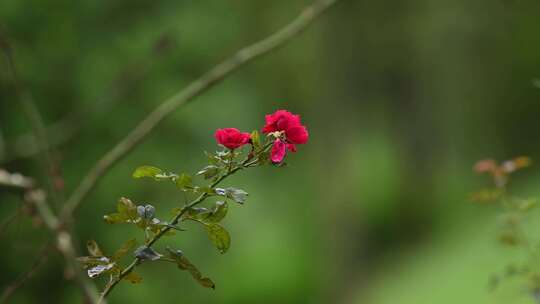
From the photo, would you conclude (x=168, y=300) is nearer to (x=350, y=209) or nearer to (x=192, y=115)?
(x=192, y=115)

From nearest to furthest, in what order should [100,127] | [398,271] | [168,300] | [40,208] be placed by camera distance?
1. [40,208]
2. [100,127]
3. [168,300]
4. [398,271]


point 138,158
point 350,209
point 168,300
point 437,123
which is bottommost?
point 168,300

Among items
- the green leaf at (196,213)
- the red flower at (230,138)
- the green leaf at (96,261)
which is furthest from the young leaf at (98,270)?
the red flower at (230,138)

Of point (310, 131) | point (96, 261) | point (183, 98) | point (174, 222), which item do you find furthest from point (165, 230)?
point (310, 131)

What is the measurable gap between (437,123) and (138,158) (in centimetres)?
1106

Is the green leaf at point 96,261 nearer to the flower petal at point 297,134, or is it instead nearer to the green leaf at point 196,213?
the green leaf at point 196,213

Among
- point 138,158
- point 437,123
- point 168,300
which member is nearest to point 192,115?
point 138,158

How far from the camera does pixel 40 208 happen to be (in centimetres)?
101

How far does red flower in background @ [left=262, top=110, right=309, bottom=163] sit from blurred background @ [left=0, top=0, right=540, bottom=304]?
0.35 metres

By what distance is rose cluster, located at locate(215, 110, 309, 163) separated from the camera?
1.17 metres

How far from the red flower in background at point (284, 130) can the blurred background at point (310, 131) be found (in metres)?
0.35

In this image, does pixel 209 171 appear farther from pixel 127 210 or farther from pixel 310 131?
pixel 310 131

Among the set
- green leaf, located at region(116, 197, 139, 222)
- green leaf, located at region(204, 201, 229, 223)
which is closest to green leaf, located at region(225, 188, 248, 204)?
green leaf, located at region(204, 201, 229, 223)

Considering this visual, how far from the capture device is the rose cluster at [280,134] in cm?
117
